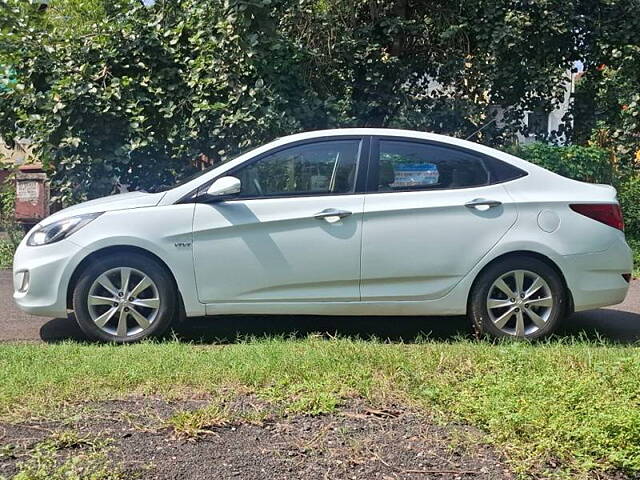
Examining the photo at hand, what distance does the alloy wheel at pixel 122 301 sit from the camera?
5.20 meters

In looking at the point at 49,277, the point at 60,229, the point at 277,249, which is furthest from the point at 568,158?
the point at 49,277

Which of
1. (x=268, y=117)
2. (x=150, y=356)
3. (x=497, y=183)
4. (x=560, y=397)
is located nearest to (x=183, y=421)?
(x=150, y=356)

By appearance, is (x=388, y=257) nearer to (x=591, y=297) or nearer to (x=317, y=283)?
(x=317, y=283)

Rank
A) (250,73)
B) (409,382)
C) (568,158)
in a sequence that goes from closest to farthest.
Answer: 1. (409,382)
2. (250,73)
3. (568,158)

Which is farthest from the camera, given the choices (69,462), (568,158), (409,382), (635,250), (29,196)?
(29,196)

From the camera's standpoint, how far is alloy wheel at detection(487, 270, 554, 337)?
5285 millimetres

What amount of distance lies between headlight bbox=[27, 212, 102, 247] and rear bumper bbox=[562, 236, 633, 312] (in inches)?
144

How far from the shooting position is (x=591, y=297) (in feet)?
17.5

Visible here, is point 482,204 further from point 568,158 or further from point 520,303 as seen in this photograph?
point 568,158

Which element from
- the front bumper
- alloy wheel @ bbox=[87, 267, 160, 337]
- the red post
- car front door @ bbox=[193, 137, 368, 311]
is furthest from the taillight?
the red post

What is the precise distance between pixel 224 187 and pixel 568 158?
6.30 meters

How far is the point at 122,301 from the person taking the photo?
5.20m

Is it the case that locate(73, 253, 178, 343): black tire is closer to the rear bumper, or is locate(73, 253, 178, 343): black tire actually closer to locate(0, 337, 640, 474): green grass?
locate(0, 337, 640, 474): green grass

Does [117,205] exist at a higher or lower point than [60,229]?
higher
